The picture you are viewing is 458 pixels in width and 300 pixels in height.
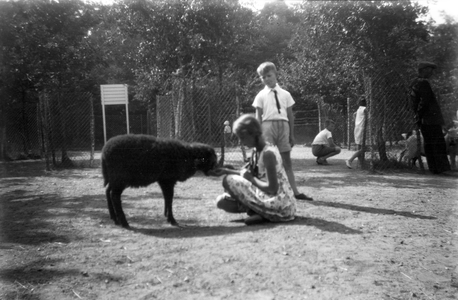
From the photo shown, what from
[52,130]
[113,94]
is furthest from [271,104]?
[113,94]

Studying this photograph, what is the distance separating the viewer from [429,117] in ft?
29.7

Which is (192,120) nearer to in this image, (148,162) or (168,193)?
(168,193)

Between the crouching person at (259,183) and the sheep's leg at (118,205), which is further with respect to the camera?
the sheep's leg at (118,205)

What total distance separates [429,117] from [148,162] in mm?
6311

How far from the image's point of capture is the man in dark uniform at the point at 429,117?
29.5ft

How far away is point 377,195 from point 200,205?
2751 millimetres

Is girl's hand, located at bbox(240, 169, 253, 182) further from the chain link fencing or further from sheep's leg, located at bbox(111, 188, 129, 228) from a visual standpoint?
the chain link fencing

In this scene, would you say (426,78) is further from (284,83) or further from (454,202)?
(284,83)

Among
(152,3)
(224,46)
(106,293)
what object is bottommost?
(106,293)

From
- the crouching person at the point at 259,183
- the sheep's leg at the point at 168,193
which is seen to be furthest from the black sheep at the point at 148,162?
the crouching person at the point at 259,183

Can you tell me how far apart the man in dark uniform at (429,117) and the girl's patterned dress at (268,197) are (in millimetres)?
5236

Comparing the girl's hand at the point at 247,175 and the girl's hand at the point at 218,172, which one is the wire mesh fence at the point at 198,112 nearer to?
the girl's hand at the point at 218,172

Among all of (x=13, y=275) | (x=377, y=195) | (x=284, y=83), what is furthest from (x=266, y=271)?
(x=284, y=83)

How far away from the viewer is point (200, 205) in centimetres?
654
